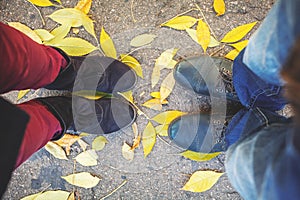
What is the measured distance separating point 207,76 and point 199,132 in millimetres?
138

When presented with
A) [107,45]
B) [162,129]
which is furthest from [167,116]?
[107,45]

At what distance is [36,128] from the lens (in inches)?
28.6

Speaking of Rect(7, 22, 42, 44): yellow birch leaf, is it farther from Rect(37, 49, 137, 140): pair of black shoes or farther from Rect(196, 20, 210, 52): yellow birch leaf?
Rect(196, 20, 210, 52): yellow birch leaf

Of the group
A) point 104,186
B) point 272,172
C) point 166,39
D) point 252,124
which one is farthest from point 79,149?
point 272,172

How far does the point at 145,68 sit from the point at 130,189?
12.3 inches

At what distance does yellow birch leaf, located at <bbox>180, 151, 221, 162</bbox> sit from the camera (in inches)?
37.8

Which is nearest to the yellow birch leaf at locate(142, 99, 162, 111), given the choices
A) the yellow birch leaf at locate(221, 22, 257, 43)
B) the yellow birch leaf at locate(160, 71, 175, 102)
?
the yellow birch leaf at locate(160, 71, 175, 102)

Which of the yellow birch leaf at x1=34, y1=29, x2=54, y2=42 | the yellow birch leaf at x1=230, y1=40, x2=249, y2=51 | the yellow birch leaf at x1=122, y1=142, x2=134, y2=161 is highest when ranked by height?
the yellow birch leaf at x1=230, y1=40, x2=249, y2=51

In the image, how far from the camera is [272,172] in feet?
1.54

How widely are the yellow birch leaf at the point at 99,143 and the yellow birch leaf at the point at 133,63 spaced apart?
19 centimetres

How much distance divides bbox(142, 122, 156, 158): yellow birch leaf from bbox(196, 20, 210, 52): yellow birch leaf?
0.24 meters

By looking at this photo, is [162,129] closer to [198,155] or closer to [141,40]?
[198,155]

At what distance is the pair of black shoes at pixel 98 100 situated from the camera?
0.91 meters

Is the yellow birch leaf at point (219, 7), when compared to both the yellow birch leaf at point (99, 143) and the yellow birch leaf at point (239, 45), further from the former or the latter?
the yellow birch leaf at point (99, 143)
